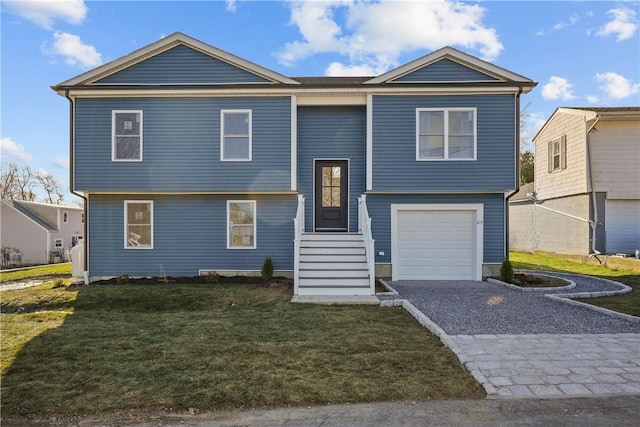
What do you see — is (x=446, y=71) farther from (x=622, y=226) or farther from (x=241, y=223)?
(x=622, y=226)

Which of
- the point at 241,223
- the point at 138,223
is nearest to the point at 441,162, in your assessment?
the point at 241,223

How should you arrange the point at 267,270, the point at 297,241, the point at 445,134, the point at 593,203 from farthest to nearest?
1. the point at 593,203
2. the point at 445,134
3. the point at 267,270
4. the point at 297,241

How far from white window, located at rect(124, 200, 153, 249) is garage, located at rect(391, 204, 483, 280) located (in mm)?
7317

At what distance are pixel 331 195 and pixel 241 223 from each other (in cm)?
290

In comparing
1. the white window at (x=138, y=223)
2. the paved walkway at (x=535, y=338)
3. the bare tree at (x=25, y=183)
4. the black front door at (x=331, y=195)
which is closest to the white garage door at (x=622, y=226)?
the paved walkway at (x=535, y=338)

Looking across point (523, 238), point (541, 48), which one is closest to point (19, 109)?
point (541, 48)

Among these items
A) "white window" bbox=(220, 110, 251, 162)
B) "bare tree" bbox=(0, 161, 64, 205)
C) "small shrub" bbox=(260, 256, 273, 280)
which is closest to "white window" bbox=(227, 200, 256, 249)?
"small shrub" bbox=(260, 256, 273, 280)

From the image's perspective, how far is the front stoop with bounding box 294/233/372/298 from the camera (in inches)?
332

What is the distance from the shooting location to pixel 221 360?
4.51m

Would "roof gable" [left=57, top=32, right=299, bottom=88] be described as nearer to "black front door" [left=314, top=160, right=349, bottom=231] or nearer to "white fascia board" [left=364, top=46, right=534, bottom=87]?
"black front door" [left=314, top=160, right=349, bottom=231]

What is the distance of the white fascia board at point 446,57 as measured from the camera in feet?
34.2

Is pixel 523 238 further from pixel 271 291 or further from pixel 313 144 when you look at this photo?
pixel 271 291

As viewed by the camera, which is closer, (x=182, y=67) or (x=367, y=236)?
(x=367, y=236)

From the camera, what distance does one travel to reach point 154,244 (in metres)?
10.9
